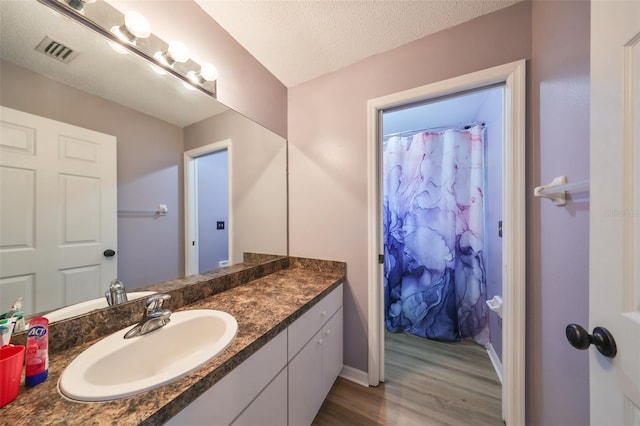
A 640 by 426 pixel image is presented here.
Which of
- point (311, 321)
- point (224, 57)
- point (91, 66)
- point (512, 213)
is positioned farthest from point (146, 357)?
point (512, 213)

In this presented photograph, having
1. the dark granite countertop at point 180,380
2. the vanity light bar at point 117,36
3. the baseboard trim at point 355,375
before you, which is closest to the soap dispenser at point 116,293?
the dark granite countertop at point 180,380

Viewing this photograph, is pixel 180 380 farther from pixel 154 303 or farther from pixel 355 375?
pixel 355 375

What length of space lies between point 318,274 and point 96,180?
126 cm

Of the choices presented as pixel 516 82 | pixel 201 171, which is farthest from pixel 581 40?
pixel 201 171

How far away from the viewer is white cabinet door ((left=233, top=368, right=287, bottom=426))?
71cm

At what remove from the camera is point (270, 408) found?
803mm

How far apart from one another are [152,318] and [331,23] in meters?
1.66

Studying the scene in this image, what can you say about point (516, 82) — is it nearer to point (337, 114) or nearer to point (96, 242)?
point (337, 114)

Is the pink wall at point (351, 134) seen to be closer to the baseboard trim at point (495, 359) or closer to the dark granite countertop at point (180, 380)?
the dark granite countertop at point (180, 380)

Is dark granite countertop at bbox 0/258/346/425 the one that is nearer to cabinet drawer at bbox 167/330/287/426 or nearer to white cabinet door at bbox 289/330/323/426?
cabinet drawer at bbox 167/330/287/426

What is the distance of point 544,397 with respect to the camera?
944 millimetres

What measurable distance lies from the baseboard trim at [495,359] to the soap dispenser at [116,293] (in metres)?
2.28

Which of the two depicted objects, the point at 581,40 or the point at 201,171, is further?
the point at 201,171

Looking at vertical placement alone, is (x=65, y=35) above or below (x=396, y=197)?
above
